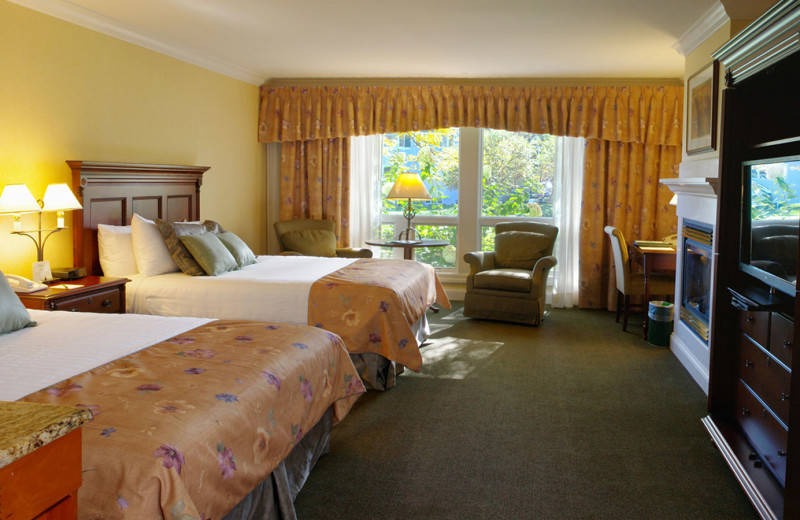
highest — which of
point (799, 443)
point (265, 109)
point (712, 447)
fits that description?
point (265, 109)

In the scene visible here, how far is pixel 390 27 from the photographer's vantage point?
484cm

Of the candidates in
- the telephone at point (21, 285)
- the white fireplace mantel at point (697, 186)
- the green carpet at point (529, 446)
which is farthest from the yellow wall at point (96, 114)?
the white fireplace mantel at point (697, 186)

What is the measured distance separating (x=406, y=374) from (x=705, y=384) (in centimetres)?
201

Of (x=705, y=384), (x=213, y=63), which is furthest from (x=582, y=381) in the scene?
(x=213, y=63)

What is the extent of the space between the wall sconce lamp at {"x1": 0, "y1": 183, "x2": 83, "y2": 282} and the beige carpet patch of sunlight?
2.52m

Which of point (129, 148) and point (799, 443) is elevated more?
point (129, 148)

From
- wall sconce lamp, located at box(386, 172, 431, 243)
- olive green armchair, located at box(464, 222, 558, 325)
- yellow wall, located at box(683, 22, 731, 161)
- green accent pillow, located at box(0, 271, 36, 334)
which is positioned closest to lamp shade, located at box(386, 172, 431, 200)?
wall sconce lamp, located at box(386, 172, 431, 243)

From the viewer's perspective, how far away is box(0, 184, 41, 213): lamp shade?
3.64 metres

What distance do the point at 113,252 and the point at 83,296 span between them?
0.74 meters

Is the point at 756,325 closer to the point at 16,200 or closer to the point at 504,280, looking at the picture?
the point at 504,280

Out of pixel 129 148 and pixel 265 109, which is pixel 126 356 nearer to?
pixel 129 148

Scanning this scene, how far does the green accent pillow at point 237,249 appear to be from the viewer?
16.3 ft

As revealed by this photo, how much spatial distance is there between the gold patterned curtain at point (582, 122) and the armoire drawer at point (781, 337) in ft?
14.1

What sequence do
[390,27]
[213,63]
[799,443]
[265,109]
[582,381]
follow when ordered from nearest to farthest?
[799,443]
[582,381]
[390,27]
[213,63]
[265,109]
